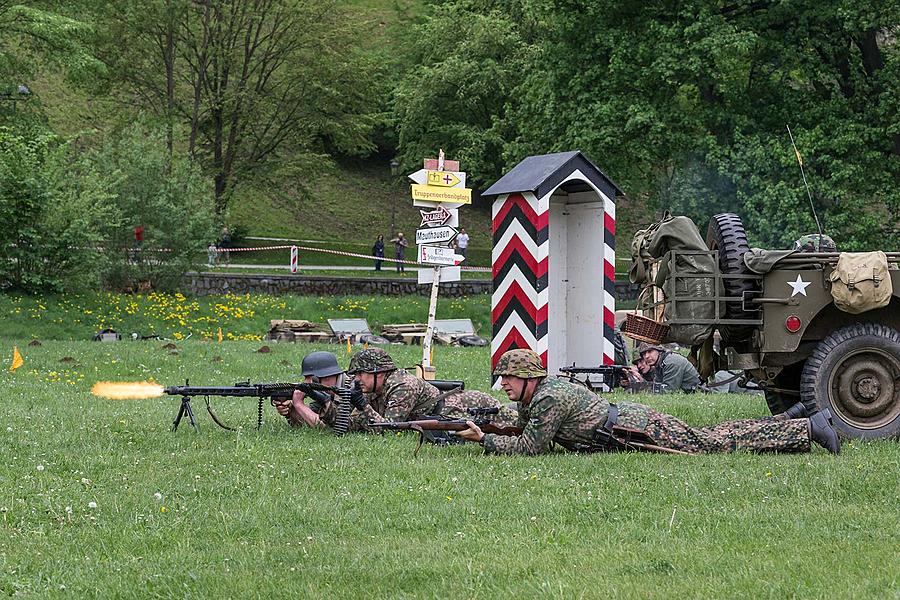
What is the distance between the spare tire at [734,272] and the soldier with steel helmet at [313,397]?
3.79 metres

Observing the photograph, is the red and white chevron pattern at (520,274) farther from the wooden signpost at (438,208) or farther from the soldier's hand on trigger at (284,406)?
the soldier's hand on trigger at (284,406)

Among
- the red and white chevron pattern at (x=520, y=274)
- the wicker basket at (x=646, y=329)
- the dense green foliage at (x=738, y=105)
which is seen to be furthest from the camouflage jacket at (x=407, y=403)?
the dense green foliage at (x=738, y=105)

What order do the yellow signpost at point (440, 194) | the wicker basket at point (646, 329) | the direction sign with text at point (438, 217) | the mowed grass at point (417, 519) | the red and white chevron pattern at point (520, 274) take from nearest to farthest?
1. the mowed grass at point (417, 519)
2. the wicker basket at point (646, 329)
3. the red and white chevron pattern at point (520, 274)
4. the yellow signpost at point (440, 194)
5. the direction sign with text at point (438, 217)

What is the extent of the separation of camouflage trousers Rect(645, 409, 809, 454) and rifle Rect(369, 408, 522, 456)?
126 centimetres

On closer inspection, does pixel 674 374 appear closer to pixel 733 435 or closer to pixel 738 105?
pixel 733 435

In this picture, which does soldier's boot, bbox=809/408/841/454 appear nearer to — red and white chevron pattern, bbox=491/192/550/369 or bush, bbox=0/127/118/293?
red and white chevron pattern, bbox=491/192/550/369

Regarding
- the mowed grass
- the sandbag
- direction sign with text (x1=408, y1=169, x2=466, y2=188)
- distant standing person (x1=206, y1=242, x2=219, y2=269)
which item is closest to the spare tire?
the sandbag

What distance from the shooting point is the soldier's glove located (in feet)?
36.3

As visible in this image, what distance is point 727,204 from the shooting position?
1331 inches

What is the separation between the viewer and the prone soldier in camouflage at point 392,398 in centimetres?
1108

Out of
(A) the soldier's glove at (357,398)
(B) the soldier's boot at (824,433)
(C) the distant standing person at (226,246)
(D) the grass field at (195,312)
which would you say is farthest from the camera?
(C) the distant standing person at (226,246)

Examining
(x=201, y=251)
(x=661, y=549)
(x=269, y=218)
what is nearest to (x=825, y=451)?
(x=661, y=549)

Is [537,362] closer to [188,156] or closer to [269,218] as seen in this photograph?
[188,156]

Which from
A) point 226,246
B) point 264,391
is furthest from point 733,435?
point 226,246
